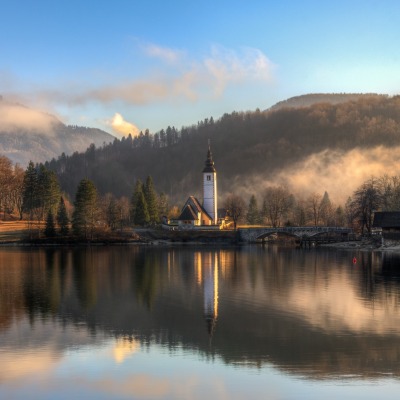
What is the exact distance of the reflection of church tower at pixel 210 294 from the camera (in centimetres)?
3566

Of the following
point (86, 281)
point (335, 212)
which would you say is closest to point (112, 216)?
point (86, 281)

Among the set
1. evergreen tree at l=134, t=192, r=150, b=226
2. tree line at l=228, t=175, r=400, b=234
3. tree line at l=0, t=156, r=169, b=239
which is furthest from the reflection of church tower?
evergreen tree at l=134, t=192, r=150, b=226

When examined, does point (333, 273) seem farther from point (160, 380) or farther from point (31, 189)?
point (31, 189)

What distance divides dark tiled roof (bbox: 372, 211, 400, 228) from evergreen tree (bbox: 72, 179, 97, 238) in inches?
2251

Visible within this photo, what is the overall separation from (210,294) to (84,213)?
81558mm

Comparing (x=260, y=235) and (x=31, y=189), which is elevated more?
(x=31, y=189)

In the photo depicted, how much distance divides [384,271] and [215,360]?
140 ft

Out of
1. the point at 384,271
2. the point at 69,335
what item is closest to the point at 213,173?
the point at 384,271

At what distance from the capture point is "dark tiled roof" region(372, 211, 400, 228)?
107 m

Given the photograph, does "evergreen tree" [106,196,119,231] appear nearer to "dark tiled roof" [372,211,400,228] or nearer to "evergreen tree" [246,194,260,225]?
"dark tiled roof" [372,211,400,228]

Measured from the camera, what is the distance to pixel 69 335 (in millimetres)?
31578

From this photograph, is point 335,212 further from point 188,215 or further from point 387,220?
point 387,220

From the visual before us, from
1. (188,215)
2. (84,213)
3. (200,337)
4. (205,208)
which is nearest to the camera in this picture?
(200,337)

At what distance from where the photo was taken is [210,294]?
154ft
